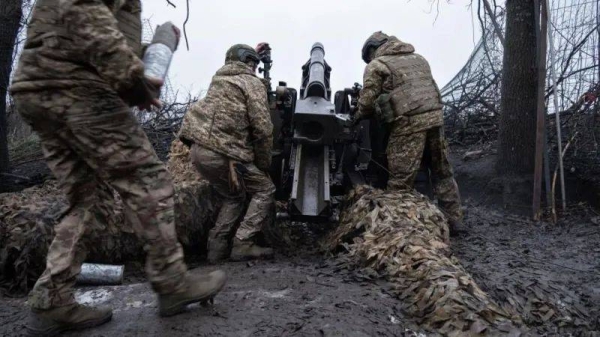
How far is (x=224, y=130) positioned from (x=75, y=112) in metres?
2.33

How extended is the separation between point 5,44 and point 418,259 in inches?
213

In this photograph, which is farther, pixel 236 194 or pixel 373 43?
pixel 373 43

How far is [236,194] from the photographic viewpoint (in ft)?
17.9

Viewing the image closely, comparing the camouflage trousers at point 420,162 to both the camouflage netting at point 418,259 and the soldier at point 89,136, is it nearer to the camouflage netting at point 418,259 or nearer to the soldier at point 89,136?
the camouflage netting at point 418,259

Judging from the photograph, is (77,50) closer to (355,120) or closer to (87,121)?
(87,121)

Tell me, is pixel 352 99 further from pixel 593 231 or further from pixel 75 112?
pixel 75 112

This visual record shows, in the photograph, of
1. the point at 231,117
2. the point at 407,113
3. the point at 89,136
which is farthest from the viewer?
the point at 407,113

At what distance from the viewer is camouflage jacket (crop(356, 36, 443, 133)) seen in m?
6.01

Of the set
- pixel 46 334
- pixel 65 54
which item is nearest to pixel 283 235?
pixel 46 334

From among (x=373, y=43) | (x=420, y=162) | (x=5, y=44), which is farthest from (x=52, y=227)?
(x=373, y=43)

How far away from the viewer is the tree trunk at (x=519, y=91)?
727 cm

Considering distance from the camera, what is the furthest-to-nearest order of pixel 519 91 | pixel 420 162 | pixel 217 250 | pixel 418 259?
pixel 519 91 → pixel 420 162 → pixel 217 250 → pixel 418 259

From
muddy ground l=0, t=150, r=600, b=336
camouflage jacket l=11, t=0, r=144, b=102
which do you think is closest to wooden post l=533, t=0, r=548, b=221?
muddy ground l=0, t=150, r=600, b=336

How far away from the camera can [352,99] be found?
680cm
